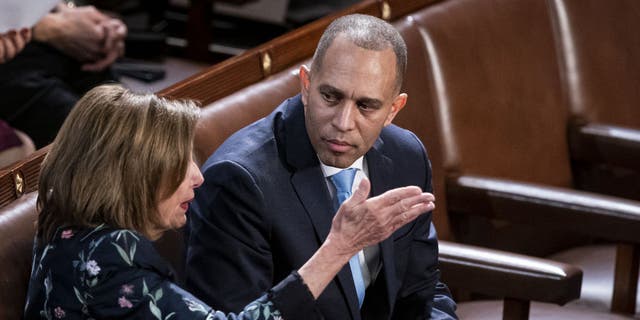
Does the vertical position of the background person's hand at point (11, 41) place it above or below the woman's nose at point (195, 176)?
below

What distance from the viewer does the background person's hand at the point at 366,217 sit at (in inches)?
58.8

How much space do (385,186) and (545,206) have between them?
22.5 inches

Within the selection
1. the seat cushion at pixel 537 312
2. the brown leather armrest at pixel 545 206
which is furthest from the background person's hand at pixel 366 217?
the brown leather armrest at pixel 545 206

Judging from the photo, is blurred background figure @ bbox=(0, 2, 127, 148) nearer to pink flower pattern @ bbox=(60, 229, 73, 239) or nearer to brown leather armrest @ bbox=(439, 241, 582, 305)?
brown leather armrest @ bbox=(439, 241, 582, 305)

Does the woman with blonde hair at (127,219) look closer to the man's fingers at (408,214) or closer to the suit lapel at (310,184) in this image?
the man's fingers at (408,214)

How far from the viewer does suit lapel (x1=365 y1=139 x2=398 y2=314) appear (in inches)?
70.5

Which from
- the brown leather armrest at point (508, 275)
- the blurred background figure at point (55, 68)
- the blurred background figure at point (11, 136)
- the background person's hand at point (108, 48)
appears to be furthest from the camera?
the background person's hand at point (108, 48)

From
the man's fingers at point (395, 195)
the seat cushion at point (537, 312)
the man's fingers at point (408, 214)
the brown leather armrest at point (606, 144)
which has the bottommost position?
the seat cushion at point (537, 312)

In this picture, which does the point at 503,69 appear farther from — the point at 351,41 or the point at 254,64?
the point at 351,41

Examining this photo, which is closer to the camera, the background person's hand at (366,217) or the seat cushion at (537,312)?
the background person's hand at (366,217)

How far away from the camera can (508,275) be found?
1984mm

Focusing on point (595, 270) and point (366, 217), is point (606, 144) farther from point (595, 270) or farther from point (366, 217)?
point (366, 217)

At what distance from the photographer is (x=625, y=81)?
→ 274 cm

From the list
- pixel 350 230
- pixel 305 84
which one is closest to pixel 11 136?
pixel 305 84
